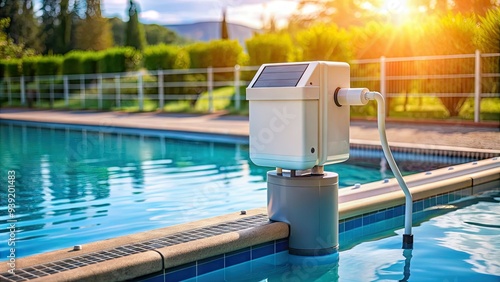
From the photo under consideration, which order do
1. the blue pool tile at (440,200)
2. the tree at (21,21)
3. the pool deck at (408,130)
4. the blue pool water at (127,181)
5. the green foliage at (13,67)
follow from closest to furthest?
the blue pool water at (127,181) < the blue pool tile at (440,200) < the pool deck at (408,130) < the green foliage at (13,67) < the tree at (21,21)

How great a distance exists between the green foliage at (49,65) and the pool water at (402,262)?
22557mm

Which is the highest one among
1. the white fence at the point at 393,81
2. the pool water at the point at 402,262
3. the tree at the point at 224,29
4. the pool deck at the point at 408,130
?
the tree at the point at 224,29

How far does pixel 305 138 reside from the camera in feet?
11.5

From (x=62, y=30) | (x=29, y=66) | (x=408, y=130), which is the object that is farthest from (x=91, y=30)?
(x=408, y=130)

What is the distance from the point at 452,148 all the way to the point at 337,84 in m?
4.74

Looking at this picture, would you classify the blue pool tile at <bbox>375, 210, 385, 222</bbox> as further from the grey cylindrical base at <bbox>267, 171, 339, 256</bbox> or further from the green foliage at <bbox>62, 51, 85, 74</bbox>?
the green foliage at <bbox>62, 51, 85, 74</bbox>

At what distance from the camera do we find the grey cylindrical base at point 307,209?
3.67 metres

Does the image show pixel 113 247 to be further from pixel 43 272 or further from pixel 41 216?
pixel 41 216

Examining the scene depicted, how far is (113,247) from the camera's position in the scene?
10.8 feet

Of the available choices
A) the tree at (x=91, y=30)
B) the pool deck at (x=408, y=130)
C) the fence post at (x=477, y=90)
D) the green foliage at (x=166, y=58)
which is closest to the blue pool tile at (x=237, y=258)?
the pool deck at (x=408, y=130)

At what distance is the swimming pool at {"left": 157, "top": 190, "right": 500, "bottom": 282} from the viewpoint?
11.6ft

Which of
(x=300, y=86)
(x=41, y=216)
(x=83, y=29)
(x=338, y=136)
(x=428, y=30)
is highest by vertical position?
(x=83, y=29)

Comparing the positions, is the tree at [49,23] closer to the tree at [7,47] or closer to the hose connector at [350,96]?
the tree at [7,47]

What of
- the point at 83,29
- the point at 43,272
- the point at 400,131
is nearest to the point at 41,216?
the point at 43,272
